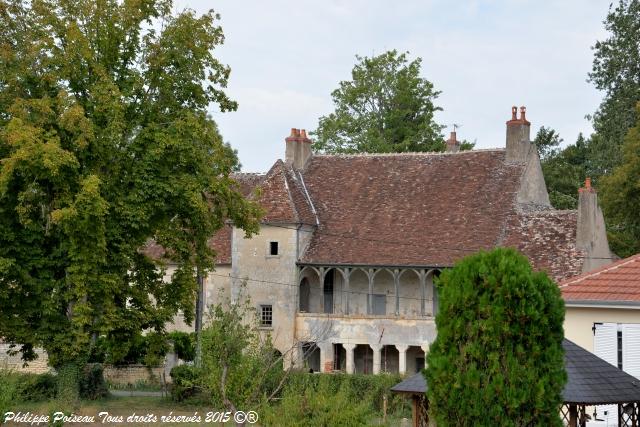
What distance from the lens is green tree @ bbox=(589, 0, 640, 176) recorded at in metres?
53.6

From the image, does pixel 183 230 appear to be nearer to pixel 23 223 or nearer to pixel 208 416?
pixel 23 223

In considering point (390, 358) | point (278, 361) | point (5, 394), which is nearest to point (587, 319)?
point (278, 361)

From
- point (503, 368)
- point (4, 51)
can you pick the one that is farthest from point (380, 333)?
point (503, 368)

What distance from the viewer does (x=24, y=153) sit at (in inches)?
1119

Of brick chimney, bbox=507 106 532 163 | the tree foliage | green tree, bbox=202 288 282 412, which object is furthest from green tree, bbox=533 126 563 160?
green tree, bbox=202 288 282 412

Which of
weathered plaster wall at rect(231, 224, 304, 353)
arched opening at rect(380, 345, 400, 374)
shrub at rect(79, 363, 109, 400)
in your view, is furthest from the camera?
weathered plaster wall at rect(231, 224, 304, 353)

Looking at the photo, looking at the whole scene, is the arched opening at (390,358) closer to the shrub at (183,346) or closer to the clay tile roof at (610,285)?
the shrub at (183,346)

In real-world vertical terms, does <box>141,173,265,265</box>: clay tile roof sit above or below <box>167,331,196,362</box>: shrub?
above

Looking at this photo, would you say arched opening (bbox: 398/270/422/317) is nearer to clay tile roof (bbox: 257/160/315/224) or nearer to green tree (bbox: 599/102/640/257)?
clay tile roof (bbox: 257/160/315/224)

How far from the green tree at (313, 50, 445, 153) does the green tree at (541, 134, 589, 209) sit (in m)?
6.68

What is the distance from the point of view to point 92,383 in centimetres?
3294

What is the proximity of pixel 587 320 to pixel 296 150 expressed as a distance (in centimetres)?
2462

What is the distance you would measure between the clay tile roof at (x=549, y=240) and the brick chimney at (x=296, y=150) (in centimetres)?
1018

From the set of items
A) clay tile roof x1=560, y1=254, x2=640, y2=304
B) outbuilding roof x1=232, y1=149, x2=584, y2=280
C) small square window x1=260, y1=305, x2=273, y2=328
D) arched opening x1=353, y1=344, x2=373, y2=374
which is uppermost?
outbuilding roof x1=232, y1=149, x2=584, y2=280
